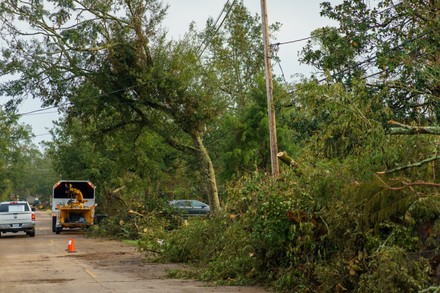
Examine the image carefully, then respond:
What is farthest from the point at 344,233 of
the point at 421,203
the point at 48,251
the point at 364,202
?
the point at 48,251

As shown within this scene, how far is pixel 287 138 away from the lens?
34750 millimetres

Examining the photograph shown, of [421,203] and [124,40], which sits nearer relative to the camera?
[421,203]

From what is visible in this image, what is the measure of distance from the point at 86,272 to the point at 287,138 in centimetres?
1882

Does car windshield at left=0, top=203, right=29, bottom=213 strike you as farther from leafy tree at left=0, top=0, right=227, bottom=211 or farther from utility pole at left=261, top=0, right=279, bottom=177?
utility pole at left=261, top=0, right=279, bottom=177

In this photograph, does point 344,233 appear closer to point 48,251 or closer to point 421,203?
point 421,203

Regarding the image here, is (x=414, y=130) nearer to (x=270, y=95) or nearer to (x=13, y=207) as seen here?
(x=270, y=95)

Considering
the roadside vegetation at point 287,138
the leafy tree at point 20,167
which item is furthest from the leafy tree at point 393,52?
the leafy tree at point 20,167

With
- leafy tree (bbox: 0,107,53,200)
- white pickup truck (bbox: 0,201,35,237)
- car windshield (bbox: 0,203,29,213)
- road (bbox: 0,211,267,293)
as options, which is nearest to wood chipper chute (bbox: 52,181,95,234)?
car windshield (bbox: 0,203,29,213)

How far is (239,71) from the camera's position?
52.5 meters

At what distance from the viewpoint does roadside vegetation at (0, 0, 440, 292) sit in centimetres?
1170

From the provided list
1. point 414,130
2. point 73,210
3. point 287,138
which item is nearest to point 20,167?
point 73,210

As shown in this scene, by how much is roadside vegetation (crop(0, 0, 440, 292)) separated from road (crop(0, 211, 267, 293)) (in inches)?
32.7

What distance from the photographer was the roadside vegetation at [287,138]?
38.4 ft

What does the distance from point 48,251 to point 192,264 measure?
870 cm
